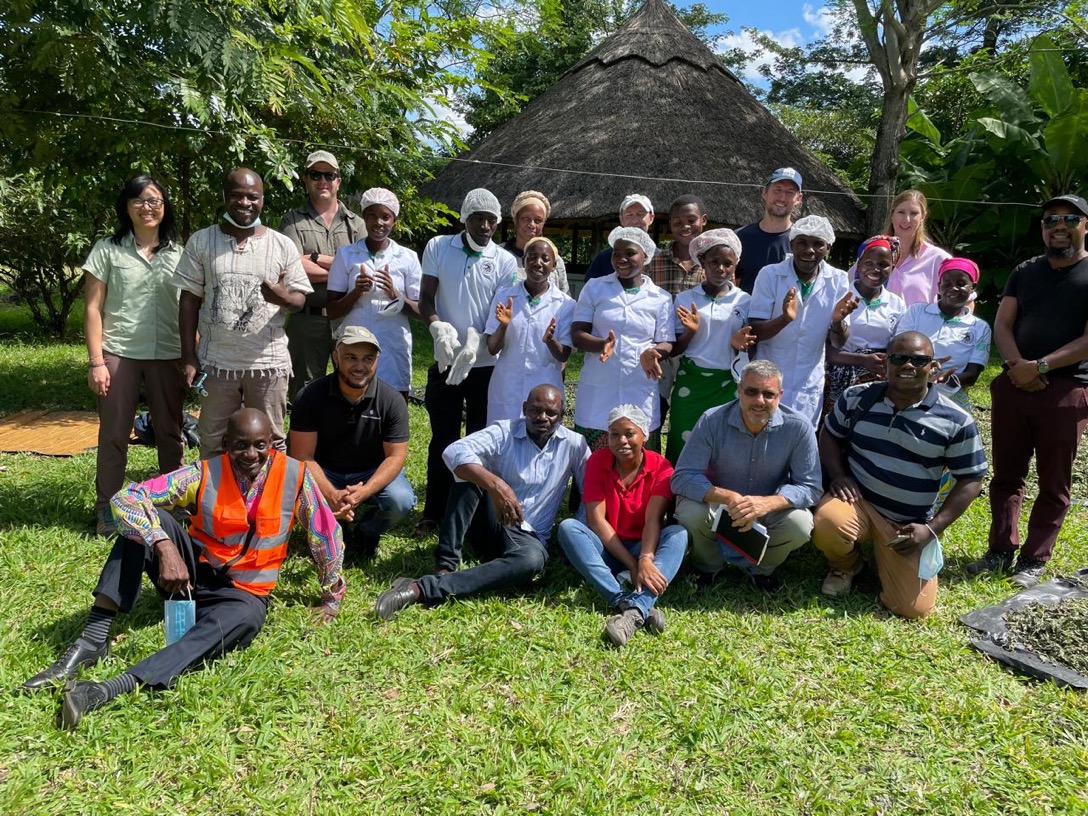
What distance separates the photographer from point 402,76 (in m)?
8.33

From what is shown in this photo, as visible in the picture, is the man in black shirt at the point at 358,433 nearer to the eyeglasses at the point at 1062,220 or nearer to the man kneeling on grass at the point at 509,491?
the man kneeling on grass at the point at 509,491

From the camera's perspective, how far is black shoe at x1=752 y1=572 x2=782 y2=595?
4.12 meters

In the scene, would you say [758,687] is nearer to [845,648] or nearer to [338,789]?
[845,648]

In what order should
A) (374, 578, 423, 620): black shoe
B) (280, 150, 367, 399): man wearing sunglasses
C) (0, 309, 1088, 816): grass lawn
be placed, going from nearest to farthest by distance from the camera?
(0, 309, 1088, 816): grass lawn, (374, 578, 423, 620): black shoe, (280, 150, 367, 399): man wearing sunglasses

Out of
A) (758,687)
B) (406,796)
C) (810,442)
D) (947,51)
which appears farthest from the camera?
(947,51)

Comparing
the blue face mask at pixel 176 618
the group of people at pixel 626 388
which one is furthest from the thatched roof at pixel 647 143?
the blue face mask at pixel 176 618

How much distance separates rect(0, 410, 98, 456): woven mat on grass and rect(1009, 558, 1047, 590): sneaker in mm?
6622

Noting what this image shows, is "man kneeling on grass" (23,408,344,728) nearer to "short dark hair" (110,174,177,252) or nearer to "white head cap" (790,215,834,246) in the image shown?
"short dark hair" (110,174,177,252)

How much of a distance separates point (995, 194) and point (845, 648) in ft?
41.9

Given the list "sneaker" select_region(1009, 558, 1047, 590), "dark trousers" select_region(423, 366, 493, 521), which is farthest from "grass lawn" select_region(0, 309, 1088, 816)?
"dark trousers" select_region(423, 366, 493, 521)

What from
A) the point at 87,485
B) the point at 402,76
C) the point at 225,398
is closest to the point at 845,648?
the point at 225,398

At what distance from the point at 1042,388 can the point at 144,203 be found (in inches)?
194

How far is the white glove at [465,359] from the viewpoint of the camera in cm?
434

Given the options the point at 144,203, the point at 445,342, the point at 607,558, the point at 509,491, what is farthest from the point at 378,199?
the point at 607,558
